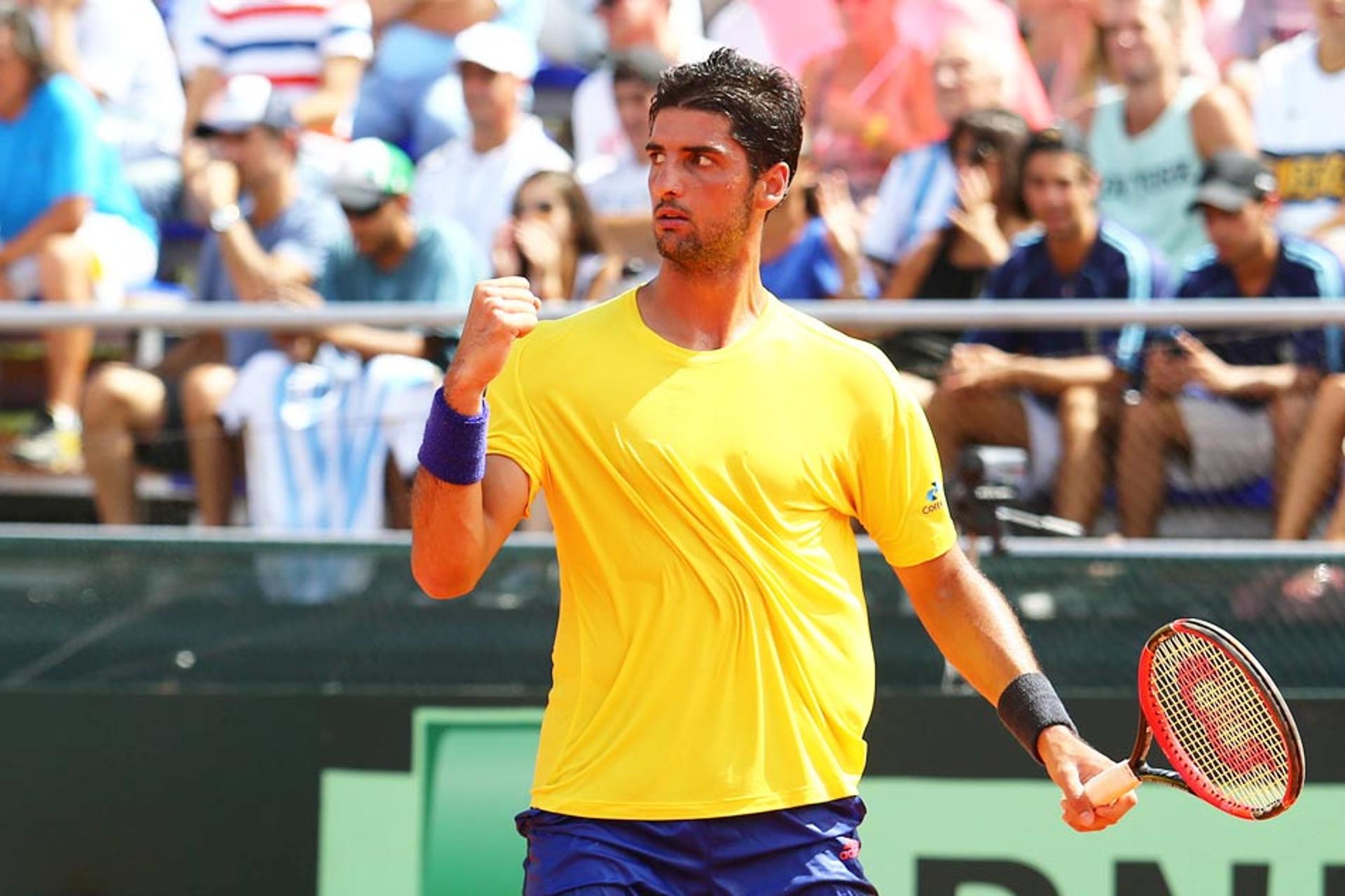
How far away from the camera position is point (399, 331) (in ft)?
20.0

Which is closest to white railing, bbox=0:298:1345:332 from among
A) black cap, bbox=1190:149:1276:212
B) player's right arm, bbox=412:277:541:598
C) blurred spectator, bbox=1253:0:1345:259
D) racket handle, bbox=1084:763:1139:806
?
black cap, bbox=1190:149:1276:212

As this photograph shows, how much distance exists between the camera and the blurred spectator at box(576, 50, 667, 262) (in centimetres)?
744

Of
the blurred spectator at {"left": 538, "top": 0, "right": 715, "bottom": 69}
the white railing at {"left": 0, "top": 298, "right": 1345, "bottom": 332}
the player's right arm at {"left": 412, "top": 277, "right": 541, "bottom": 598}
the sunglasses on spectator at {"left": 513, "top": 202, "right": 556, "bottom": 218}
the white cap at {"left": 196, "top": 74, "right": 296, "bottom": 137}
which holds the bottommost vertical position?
the player's right arm at {"left": 412, "top": 277, "right": 541, "bottom": 598}

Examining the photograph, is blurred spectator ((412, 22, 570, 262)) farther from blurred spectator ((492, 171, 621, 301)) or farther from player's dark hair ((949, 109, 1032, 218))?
player's dark hair ((949, 109, 1032, 218))

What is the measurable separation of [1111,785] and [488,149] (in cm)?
506

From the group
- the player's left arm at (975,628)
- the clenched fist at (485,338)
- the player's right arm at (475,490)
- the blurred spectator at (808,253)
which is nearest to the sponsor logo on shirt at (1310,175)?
the blurred spectator at (808,253)

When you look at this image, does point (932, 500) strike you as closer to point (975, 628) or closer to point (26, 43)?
point (975, 628)

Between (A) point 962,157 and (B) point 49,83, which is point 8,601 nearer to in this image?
(B) point 49,83

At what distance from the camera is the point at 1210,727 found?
354 cm

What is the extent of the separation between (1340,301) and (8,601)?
155 inches

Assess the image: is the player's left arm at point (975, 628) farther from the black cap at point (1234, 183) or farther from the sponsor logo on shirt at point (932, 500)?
the black cap at point (1234, 183)

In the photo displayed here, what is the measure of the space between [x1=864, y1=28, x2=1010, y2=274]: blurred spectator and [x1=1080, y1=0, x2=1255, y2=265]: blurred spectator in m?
0.42

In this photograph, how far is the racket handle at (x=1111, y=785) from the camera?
10.9ft

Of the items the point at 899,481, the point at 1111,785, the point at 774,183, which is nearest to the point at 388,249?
the point at 774,183
